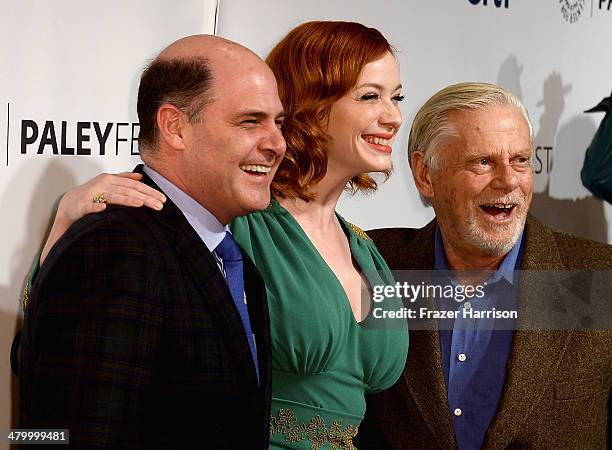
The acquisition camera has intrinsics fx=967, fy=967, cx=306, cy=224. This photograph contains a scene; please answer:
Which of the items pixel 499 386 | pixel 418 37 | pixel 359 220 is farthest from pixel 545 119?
pixel 499 386

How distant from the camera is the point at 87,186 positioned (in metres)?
1.65

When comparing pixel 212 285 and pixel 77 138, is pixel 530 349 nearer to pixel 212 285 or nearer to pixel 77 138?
pixel 212 285

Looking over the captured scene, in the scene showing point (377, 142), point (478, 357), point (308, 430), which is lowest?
point (308, 430)

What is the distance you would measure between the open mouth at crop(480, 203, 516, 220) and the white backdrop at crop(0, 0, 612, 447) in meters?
0.42

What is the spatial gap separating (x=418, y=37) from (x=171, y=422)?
1.63m

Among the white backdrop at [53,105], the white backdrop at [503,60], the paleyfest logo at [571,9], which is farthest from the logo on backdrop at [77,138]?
the paleyfest logo at [571,9]

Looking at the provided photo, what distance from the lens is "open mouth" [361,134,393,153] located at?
6.73 feet

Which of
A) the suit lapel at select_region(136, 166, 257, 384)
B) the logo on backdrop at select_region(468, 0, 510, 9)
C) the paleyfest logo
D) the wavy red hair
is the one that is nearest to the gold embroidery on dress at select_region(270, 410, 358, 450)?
the suit lapel at select_region(136, 166, 257, 384)

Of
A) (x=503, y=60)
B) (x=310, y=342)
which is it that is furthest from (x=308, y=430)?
(x=503, y=60)

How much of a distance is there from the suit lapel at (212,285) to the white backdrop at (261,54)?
499 millimetres

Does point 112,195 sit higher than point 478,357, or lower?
higher

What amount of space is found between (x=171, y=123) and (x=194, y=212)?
0.52 ft

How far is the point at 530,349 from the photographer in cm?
225

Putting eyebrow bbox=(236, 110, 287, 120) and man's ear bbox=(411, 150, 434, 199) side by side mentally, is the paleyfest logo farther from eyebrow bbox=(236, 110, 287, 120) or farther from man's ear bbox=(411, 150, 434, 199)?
eyebrow bbox=(236, 110, 287, 120)
